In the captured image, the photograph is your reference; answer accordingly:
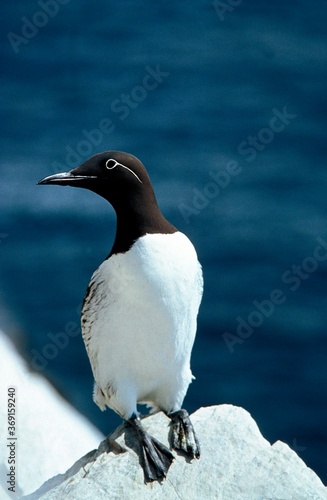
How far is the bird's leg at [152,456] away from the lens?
22.4 feet

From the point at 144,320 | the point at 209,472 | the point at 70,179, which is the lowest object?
the point at 209,472

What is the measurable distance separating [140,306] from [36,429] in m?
4.34

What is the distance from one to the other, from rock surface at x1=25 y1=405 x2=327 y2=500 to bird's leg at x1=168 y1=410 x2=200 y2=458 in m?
0.06

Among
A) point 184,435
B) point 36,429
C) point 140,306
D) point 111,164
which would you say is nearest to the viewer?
point 111,164

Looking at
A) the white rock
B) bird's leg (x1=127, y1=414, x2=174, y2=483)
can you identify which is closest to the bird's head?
bird's leg (x1=127, y1=414, x2=174, y2=483)

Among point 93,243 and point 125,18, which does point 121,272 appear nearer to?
point 93,243

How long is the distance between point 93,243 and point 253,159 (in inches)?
90.9

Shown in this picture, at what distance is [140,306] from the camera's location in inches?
270

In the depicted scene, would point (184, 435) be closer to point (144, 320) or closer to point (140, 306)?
point (144, 320)

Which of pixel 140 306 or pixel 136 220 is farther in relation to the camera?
pixel 140 306

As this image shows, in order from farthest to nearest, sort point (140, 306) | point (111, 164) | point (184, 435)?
point (184, 435) < point (140, 306) < point (111, 164)

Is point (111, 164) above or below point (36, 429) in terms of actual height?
above

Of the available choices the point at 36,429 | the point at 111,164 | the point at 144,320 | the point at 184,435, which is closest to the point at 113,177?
the point at 111,164

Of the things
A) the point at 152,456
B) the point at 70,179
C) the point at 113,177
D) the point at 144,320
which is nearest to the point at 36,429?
the point at 152,456
